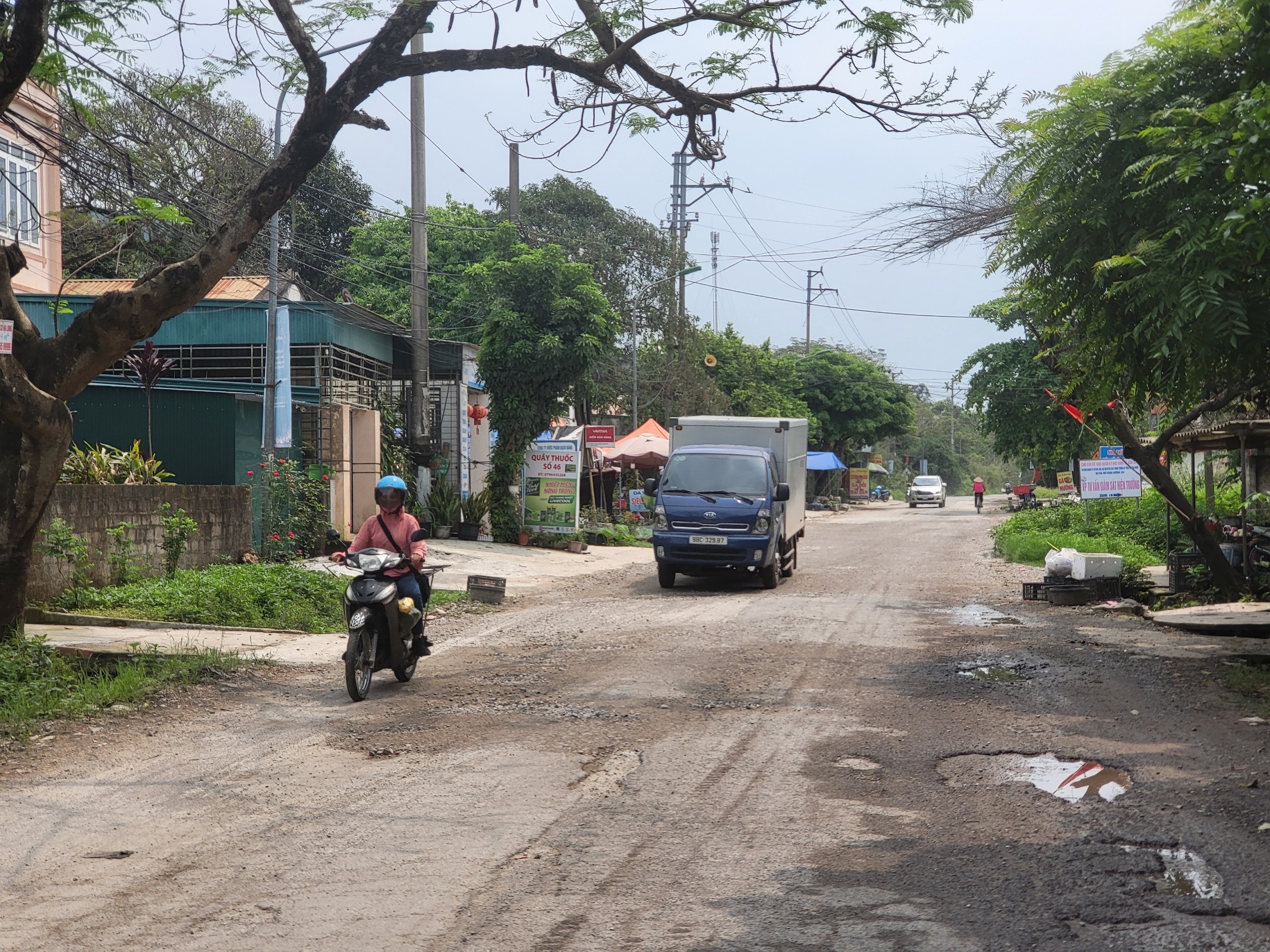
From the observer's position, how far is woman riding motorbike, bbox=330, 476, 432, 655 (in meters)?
8.50

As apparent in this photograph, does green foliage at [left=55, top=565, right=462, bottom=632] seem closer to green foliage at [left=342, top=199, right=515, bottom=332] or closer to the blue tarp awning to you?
green foliage at [left=342, top=199, right=515, bottom=332]

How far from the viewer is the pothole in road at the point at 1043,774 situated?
541cm

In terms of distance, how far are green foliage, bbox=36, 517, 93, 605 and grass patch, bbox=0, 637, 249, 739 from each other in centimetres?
258

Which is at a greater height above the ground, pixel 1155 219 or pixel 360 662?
pixel 1155 219

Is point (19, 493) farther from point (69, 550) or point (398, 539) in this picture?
point (69, 550)

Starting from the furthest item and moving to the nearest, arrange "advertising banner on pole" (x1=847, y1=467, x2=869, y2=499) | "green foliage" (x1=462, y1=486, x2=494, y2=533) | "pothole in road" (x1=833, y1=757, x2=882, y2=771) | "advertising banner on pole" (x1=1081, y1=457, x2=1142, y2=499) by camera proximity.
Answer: "advertising banner on pole" (x1=847, y1=467, x2=869, y2=499) < "green foliage" (x1=462, y1=486, x2=494, y2=533) < "advertising banner on pole" (x1=1081, y1=457, x2=1142, y2=499) < "pothole in road" (x1=833, y1=757, x2=882, y2=771)

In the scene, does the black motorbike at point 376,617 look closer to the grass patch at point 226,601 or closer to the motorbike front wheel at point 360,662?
the motorbike front wheel at point 360,662

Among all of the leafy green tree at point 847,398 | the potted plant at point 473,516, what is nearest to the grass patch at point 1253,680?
the potted plant at point 473,516

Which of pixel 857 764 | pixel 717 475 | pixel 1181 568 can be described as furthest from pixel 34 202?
pixel 1181 568

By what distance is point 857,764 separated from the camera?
19.6 ft

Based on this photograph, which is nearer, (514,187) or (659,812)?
(659,812)

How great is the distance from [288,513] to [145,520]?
334cm

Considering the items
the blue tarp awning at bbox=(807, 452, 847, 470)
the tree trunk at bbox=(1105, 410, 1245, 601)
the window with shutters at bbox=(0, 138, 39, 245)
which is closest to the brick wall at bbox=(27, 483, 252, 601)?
the window with shutters at bbox=(0, 138, 39, 245)

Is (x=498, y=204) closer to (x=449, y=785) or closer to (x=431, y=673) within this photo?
(x=431, y=673)
